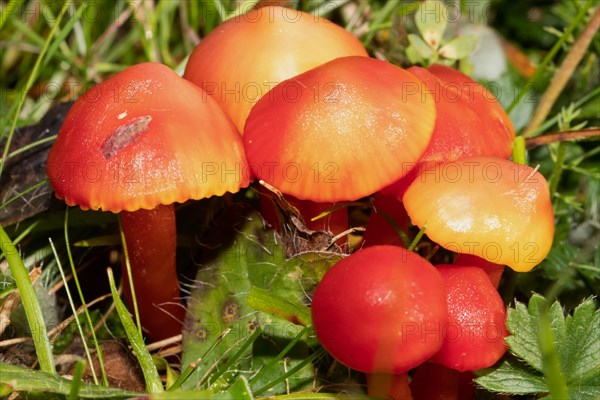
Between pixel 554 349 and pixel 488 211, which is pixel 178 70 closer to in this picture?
pixel 488 211

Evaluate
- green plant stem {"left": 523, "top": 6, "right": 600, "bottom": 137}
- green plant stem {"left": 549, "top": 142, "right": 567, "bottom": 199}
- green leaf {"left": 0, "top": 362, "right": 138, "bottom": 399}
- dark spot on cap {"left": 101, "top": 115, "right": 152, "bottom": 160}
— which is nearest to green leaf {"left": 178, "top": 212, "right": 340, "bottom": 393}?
green leaf {"left": 0, "top": 362, "right": 138, "bottom": 399}

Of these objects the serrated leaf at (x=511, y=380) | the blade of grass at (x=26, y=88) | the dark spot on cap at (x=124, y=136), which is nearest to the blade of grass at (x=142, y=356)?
the dark spot on cap at (x=124, y=136)

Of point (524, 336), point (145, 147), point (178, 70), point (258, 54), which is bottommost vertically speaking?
point (524, 336)

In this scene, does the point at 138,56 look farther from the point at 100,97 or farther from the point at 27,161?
the point at 100,97

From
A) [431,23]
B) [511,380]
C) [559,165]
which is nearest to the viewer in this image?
[511,380]

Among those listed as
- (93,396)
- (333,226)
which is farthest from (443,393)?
(93,396)

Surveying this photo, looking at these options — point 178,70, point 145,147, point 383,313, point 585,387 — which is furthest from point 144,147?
point 585,387

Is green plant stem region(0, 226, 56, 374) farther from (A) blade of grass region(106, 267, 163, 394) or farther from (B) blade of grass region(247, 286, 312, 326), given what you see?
(B) blade of grass region(247, 286, 312, 326)
